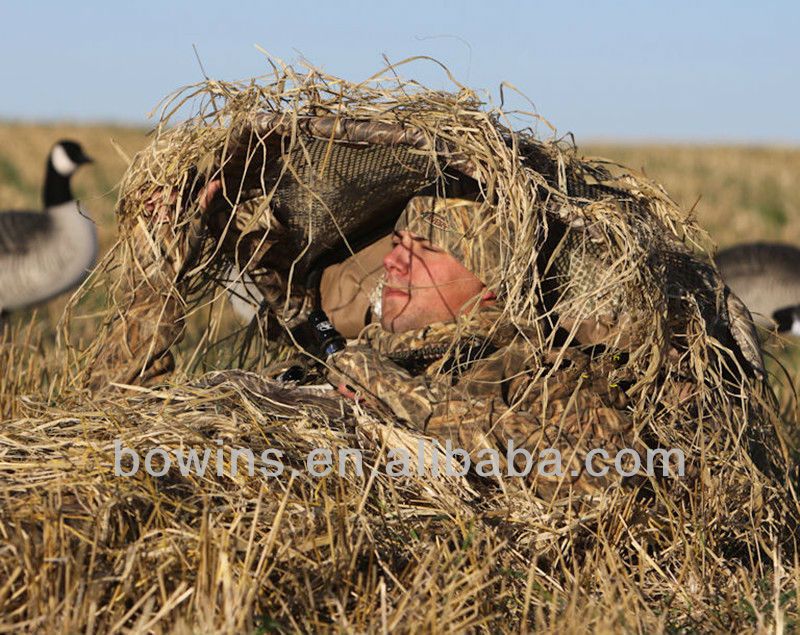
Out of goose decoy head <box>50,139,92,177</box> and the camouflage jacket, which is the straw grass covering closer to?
the camouflage jacket

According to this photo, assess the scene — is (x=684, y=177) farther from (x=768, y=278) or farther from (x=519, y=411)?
(x=519, y=411)

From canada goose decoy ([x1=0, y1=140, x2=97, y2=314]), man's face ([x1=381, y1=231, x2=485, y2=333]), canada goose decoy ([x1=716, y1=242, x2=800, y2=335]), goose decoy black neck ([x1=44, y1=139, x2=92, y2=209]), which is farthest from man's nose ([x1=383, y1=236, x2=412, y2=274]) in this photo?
goose decoy black neck ([x1=44, y1=139, x2=92, y2=209])

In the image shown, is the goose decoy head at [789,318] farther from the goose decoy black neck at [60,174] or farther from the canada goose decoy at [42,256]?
the goose decoy black neck at [60,174]

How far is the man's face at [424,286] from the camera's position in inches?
169

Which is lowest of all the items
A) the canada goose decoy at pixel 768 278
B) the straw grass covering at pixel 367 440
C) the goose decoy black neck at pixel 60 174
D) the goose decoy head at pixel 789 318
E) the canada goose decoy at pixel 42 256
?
the canada goose decoy at pixel 42 256

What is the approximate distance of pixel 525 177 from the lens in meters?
3.72

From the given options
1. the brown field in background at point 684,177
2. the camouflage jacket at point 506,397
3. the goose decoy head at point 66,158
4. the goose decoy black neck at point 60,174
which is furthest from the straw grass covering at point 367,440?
the goose decoy head at point 66,158

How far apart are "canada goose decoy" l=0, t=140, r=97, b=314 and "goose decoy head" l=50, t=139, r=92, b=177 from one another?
1.23m

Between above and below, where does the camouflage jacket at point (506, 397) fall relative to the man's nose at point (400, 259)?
below

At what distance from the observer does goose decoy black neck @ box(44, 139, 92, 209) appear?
38.2 feet

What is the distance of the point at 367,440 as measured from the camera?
377cm

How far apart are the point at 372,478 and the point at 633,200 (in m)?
1.54

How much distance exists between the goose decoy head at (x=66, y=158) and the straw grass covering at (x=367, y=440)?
8.18 meters

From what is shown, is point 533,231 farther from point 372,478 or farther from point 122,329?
point 122,329
